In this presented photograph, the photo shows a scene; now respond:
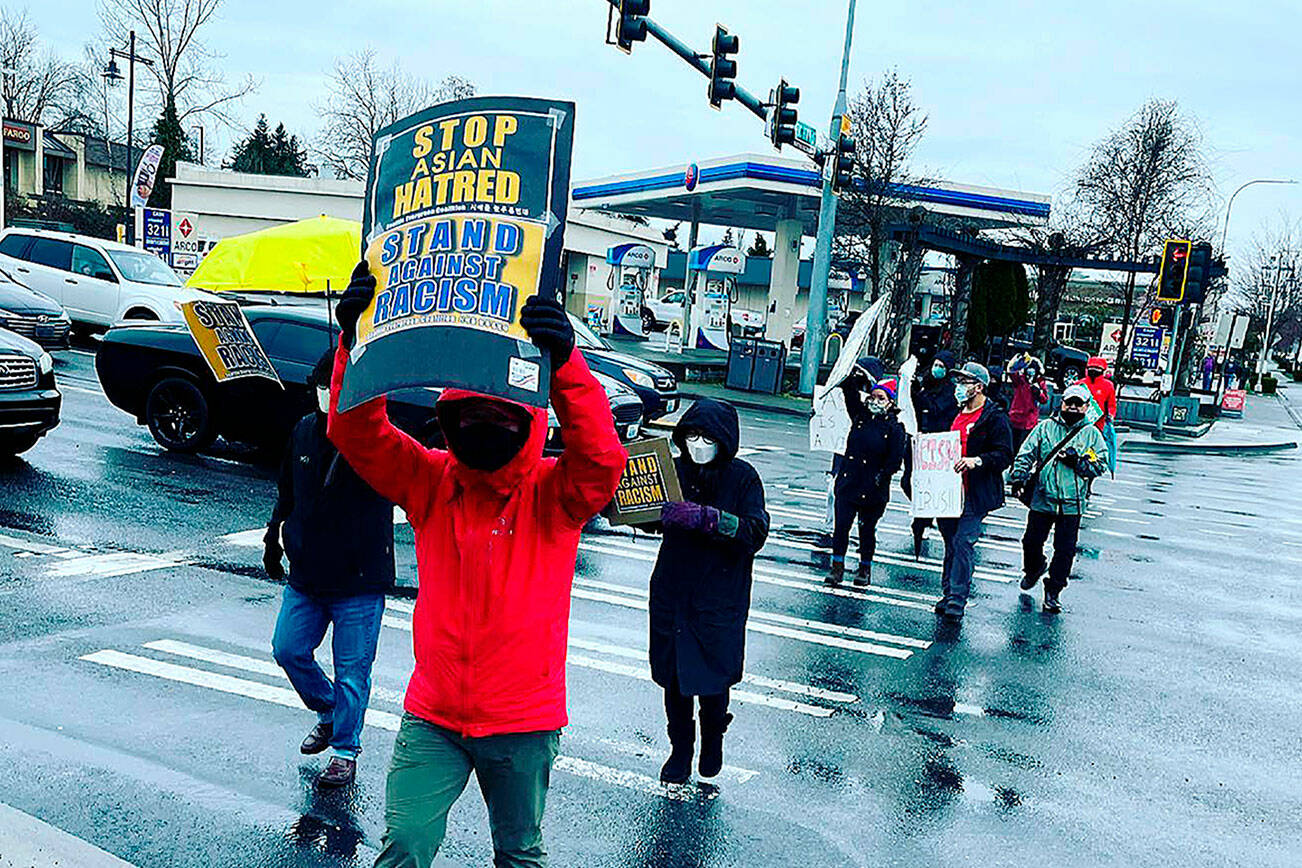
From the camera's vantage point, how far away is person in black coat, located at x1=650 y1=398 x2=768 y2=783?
4758 mm

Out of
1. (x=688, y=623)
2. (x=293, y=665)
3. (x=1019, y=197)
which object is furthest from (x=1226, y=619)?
(x=1019, y=197)

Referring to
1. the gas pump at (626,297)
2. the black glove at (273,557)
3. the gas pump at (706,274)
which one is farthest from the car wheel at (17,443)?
the gas pump at (626,297)

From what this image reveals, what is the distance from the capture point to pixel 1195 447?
27250 millimetres

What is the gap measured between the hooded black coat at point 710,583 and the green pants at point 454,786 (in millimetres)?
1654

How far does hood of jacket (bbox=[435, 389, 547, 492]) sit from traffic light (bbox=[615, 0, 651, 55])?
39.8 ft

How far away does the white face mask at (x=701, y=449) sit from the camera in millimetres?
4852

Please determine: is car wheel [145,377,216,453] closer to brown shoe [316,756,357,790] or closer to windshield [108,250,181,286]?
brown shoe [316,756,357,790]

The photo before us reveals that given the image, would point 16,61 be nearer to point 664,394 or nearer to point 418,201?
point 664,394

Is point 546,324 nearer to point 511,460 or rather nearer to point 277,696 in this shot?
point 511,460

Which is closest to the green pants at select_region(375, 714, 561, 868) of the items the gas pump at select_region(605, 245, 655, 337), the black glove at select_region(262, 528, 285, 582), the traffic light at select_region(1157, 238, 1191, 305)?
the black glove at select_region(262, 528, 285, 582)

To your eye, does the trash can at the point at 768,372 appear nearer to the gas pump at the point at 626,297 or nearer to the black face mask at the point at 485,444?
the gas pump at the point at 626,297

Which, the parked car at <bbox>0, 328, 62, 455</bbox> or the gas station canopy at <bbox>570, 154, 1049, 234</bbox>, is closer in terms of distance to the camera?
the parked car at <bbox>0, 328, 62, 455</bbox>

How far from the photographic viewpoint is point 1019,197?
3438cm

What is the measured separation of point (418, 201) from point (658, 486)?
6.50 feet
